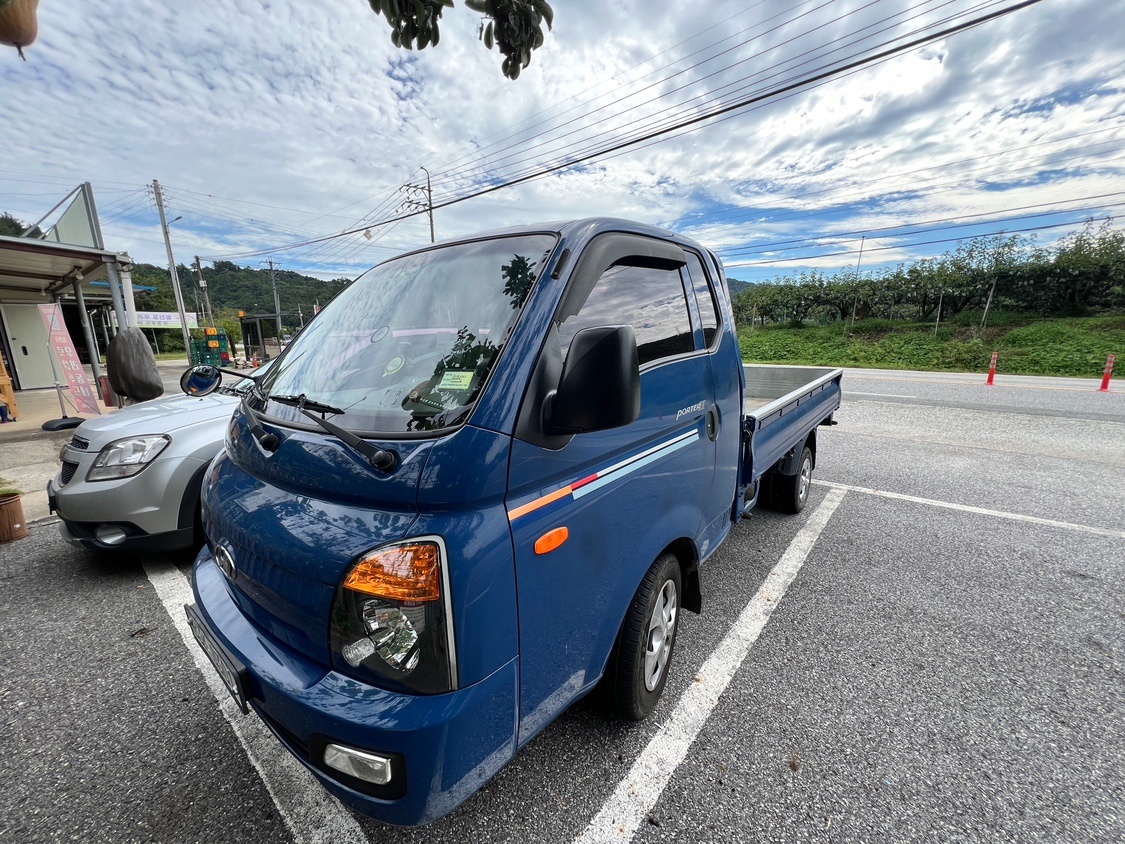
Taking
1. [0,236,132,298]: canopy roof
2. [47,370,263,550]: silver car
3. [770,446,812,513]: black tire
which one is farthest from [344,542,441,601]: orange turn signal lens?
[0,236,132,298]: canopy roof

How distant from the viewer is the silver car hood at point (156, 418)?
10.1ft

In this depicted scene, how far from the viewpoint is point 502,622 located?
49.8 inches

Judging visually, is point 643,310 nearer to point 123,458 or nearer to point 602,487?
point 602,487

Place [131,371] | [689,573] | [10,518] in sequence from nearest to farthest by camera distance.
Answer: [689,573] < [10,518] < [131,371]

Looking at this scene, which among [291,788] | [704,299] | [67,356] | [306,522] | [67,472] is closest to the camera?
[306,522]

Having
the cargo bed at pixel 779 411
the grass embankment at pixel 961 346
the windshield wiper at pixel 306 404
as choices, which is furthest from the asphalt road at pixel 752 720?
the grass embankment at pixel 961 346

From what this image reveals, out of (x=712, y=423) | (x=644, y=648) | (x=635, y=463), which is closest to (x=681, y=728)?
(x=644, y=648)

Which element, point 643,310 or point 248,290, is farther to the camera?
point 248,290

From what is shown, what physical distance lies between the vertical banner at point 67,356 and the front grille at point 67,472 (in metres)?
7.09

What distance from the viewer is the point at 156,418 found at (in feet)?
10.8

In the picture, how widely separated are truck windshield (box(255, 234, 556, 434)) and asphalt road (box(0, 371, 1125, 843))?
4.65 ft

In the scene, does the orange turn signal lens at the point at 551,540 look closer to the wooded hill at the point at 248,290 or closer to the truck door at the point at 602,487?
the truck door at the point at 602,487

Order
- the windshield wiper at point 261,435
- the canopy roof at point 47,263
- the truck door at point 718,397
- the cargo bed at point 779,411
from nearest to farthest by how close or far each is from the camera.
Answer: the windshield wiper at point 261,435, the truck door at point 718,397, the cargo bed at point 779,411, the canopy roof at point 47,263

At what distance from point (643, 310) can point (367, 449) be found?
1.24 meters
